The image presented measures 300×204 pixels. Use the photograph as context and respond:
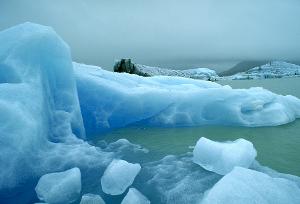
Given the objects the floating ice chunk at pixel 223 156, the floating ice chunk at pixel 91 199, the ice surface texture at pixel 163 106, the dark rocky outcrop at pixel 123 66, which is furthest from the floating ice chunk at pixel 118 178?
the dark rocky outcrop at pixel 123 66

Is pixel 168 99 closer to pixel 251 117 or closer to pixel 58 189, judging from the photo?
pixel 251 117

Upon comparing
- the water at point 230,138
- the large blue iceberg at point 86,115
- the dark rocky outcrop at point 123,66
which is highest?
the large blue iceberg at point 86,115

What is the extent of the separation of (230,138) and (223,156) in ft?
7.34

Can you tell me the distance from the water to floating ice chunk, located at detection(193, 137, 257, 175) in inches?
21.4

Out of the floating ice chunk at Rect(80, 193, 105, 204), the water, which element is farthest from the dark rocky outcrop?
the floating ice chunk at Rect(80, 193, 105, 204)

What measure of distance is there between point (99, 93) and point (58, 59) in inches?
52.3

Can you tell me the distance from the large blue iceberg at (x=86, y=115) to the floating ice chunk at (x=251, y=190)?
0.73 ft

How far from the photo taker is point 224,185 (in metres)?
2.56

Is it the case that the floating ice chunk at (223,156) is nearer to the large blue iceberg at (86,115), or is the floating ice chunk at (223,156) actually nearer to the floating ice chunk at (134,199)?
the large blue iceberg at (86,115)

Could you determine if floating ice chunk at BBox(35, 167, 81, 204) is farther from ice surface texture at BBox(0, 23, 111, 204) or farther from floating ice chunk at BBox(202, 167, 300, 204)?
floating ice chunk at BBox(202, 167, 300, 204)

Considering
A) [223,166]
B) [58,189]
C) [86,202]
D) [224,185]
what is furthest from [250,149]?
[58,189]

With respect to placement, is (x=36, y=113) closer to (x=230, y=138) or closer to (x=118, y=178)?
(x=118, y=178)

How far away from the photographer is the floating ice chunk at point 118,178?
130 inches

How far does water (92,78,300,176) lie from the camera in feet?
14.2
